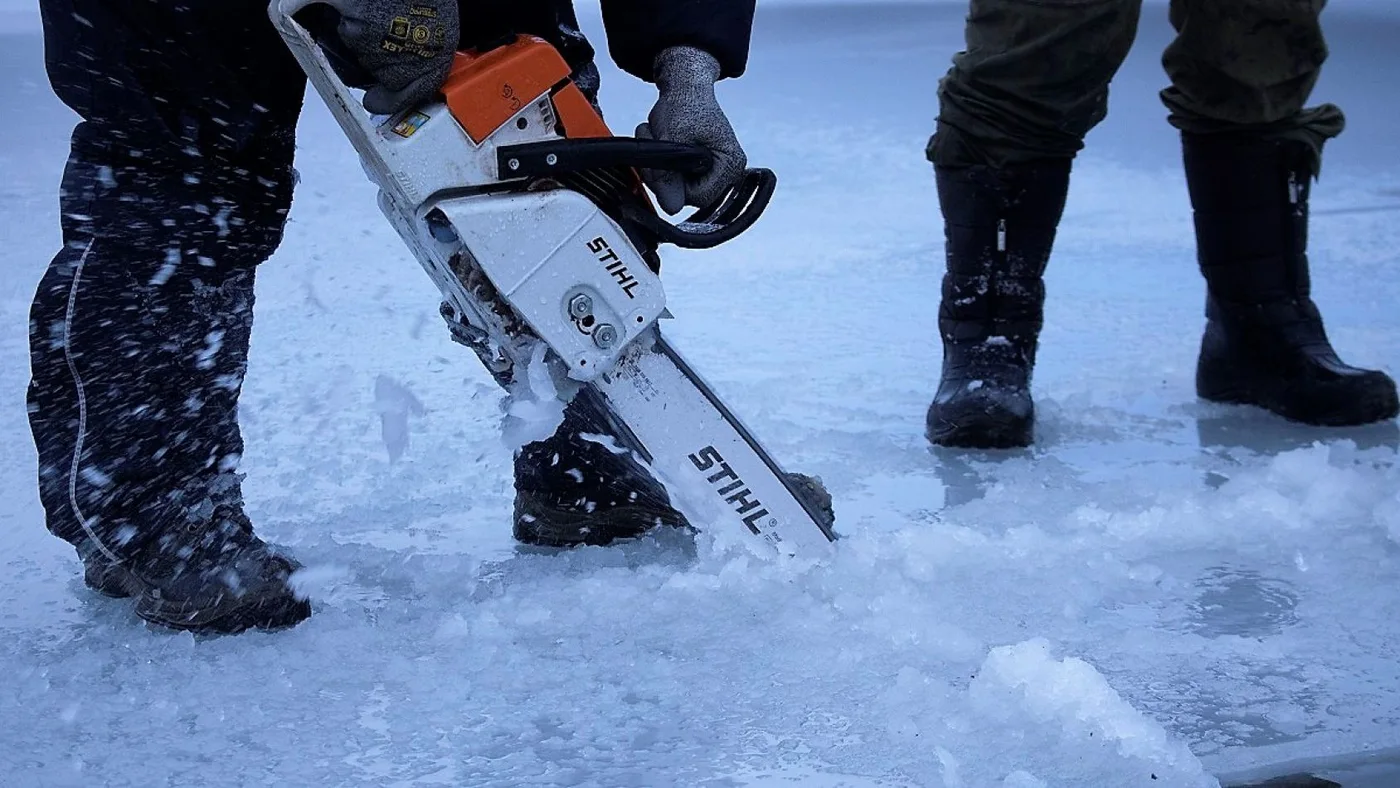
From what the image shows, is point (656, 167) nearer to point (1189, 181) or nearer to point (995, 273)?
A: point (995, 273)

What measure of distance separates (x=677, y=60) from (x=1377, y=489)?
968mm

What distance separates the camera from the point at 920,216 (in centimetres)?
339

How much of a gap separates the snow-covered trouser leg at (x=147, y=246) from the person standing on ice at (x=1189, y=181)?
3.29ft

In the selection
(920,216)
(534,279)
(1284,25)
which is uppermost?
(1284,25)

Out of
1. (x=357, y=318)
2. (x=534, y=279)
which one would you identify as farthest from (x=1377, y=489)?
(x=357, y=318)

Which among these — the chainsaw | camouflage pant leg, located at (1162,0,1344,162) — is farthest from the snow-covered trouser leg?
camouflage pant leg, located at (1162,0,1344,162)

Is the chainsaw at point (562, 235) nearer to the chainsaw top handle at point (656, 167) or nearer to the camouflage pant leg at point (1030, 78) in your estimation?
the chainsaw top handle at point (656, 167)

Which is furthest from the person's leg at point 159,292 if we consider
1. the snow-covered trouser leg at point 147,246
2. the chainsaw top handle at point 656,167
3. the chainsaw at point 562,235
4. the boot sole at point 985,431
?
the boot sole at point 985,431

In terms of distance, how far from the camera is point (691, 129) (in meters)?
1.39

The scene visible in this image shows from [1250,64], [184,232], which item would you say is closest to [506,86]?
[184,232]

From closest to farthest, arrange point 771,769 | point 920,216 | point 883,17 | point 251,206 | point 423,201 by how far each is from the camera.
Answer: point 771,769 < point 423,201 < point 251,206 < point 920,216 < point 883,17

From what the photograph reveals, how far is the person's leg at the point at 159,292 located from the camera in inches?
51.1

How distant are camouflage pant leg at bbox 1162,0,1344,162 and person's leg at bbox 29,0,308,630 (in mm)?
1342

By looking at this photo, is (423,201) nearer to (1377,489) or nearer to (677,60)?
(677,60)
